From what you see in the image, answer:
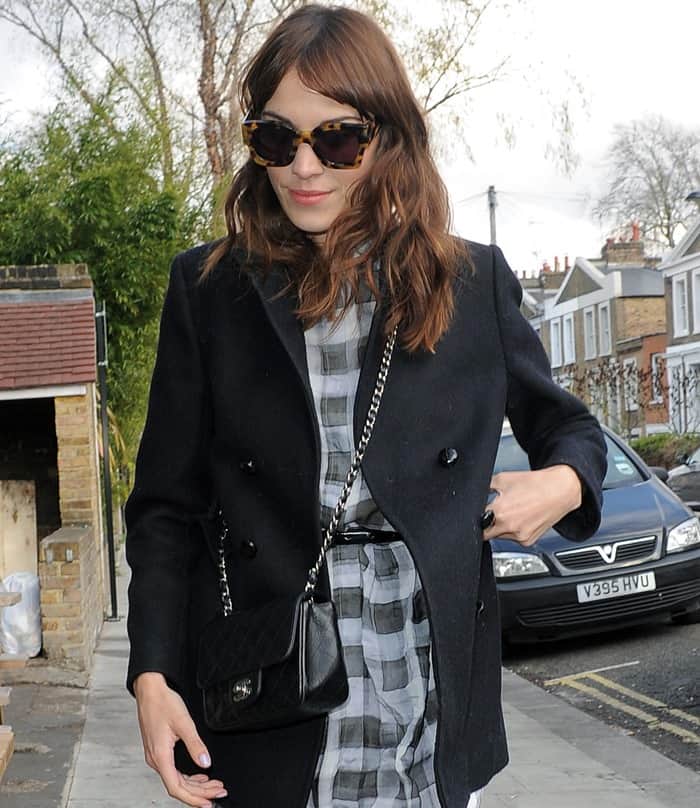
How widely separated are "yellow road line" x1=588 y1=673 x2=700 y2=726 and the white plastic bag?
375cm

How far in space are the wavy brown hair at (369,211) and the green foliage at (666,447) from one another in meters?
30.2

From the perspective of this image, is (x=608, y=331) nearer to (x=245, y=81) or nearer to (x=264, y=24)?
(x=264, y=24)

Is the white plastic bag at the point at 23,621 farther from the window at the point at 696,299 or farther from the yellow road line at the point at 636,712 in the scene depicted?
the window at the point at 696,299

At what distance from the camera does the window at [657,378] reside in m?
42.4

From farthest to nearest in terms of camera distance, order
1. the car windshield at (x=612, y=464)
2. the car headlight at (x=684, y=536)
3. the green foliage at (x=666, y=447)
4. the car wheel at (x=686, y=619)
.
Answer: the green foliage at (x=666, y=447) < the car windshield at (x=612, y=464) < the car wheel at (x=686, y=619) < the car headlight at (x=684, y=536)

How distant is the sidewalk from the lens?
5648 mm

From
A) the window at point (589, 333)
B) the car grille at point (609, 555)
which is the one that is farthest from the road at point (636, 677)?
the window at point (589, 333)

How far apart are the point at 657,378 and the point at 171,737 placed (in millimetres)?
42125

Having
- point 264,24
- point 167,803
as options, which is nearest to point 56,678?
point 167,803

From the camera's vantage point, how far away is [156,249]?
15.3m

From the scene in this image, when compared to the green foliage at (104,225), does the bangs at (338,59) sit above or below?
below

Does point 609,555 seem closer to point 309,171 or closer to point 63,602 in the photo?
point 63,602

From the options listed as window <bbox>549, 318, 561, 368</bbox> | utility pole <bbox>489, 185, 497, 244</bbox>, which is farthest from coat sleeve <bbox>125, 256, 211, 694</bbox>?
window <bbox>549, 318, 561, 368</bbox>

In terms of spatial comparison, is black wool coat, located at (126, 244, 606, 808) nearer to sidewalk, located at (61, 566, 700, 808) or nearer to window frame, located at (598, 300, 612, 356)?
sidewalk, located at (61, 566, 700, 808)
